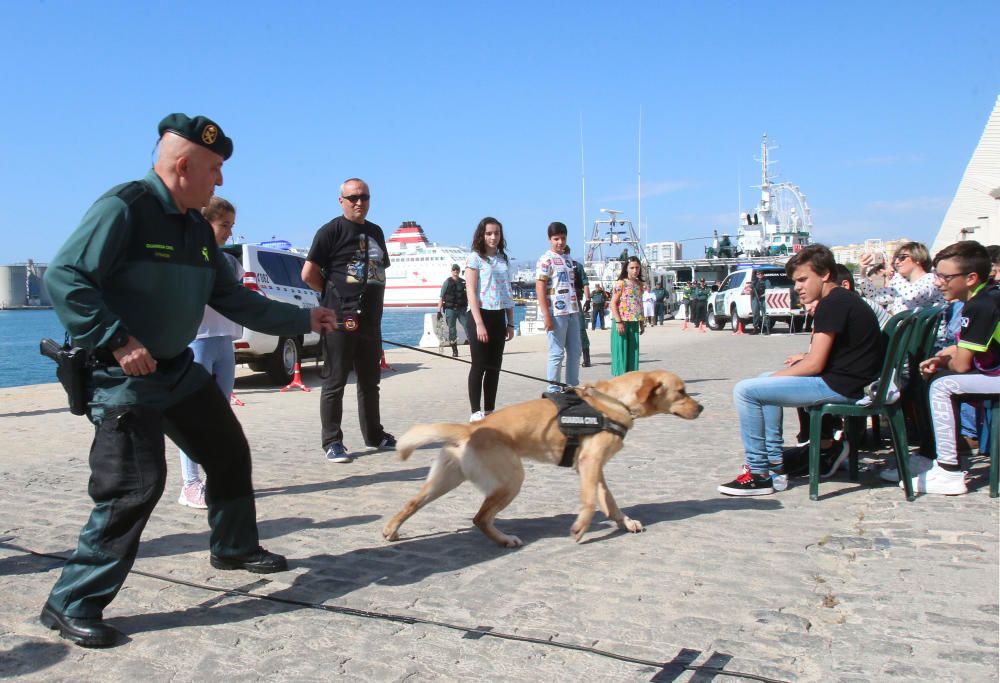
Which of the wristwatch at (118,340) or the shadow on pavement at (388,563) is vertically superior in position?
the wristwatch at (118,340)

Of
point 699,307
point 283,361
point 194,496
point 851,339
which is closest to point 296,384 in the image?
point 283,361

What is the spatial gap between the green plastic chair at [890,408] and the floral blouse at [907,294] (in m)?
1.68

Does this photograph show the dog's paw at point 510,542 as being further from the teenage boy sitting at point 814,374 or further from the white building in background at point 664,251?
the white building in background at point 664,251

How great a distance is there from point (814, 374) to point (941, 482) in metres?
1.02

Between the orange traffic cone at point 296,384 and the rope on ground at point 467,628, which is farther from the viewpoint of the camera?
the orange traffic cone at point 296,384

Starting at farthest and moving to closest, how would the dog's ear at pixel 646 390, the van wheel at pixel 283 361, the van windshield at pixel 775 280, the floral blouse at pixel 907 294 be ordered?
the van windshield at pixel 775 280
the van wheel at pixel 283 361
the floral blouse at pixel 907 294
the dog's ear at pixel 646 390

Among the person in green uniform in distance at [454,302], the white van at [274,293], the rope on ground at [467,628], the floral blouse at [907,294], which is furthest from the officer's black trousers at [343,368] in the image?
the person in green uniform in distance at [454,302]

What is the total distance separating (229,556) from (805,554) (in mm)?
2754

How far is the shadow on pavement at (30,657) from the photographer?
2676 mm

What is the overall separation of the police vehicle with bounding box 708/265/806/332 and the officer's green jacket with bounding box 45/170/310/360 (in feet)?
69.6

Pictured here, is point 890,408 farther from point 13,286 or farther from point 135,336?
point 13,286

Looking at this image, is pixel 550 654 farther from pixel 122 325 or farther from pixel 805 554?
pixel 122 325

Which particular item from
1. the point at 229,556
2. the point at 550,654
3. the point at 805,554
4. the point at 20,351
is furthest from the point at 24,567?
the point at 20,351

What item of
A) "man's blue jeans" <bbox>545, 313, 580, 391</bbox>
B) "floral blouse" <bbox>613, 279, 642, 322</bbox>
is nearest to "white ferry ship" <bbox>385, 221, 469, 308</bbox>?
"floral blouse" <bbox>613, 279, 642, 322</bbox>
